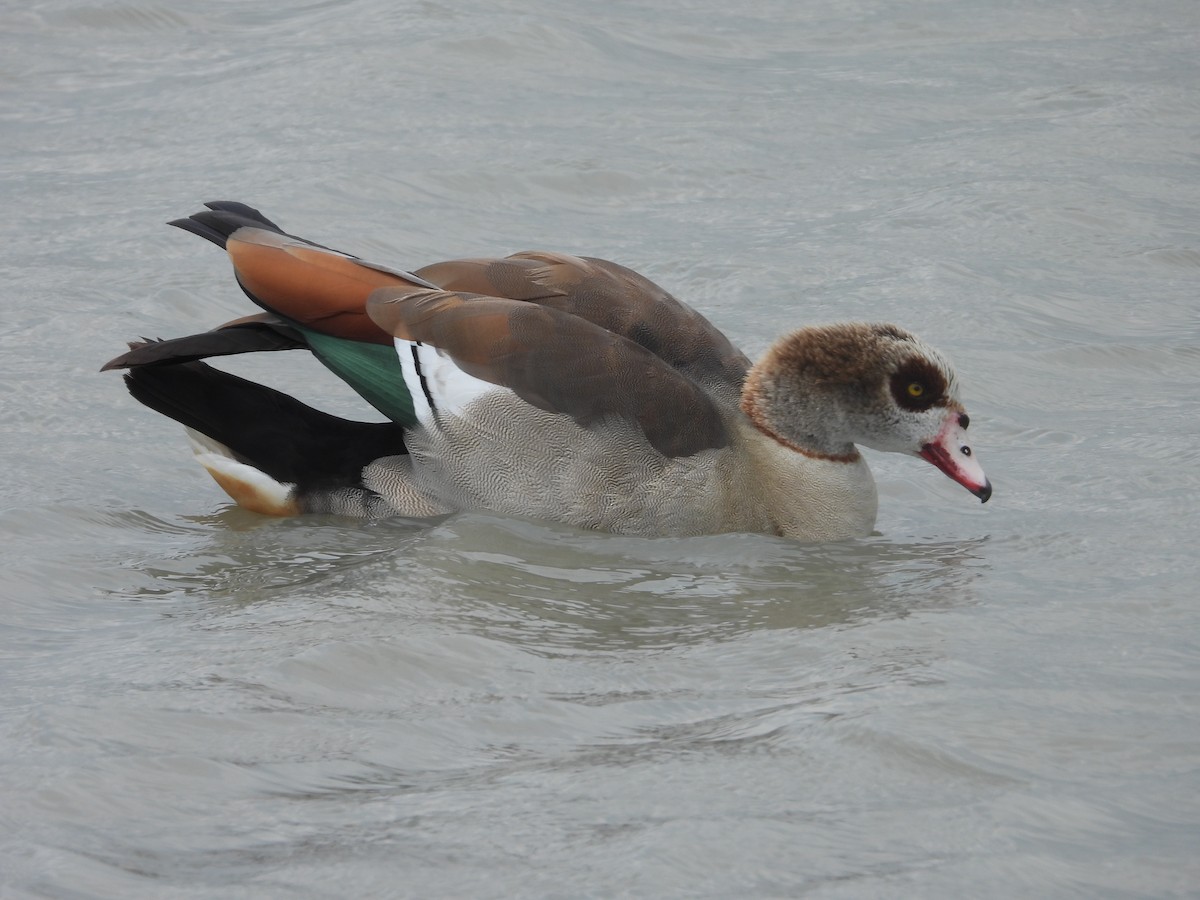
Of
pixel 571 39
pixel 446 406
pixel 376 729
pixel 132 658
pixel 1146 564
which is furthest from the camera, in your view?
pixel 571 39

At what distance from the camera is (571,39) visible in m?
12.2

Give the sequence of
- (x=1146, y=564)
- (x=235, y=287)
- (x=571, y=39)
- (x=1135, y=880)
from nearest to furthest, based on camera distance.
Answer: (x=1135, y=880), (x=1146, y=564), (x=235, y=287), (x=571, y=39)

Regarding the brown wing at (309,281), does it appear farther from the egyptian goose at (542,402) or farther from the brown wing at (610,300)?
the brown wing at (610,300)

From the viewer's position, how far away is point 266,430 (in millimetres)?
6445

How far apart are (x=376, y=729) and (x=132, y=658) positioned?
0.92 metres

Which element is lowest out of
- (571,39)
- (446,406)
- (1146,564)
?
(1146,564)

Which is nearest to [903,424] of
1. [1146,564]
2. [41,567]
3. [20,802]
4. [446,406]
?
[1146,564]

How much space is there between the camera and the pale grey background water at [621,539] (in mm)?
3904

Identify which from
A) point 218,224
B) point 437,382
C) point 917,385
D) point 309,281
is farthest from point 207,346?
point 917,385

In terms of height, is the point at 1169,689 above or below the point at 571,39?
below

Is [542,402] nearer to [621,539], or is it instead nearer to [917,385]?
[621,539]

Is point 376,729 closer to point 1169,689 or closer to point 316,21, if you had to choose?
point 1169,689

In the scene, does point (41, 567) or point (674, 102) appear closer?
point (41, 567)

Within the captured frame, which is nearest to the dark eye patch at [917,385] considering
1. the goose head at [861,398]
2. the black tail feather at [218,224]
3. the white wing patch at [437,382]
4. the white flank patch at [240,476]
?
the goose head at [861,398]
